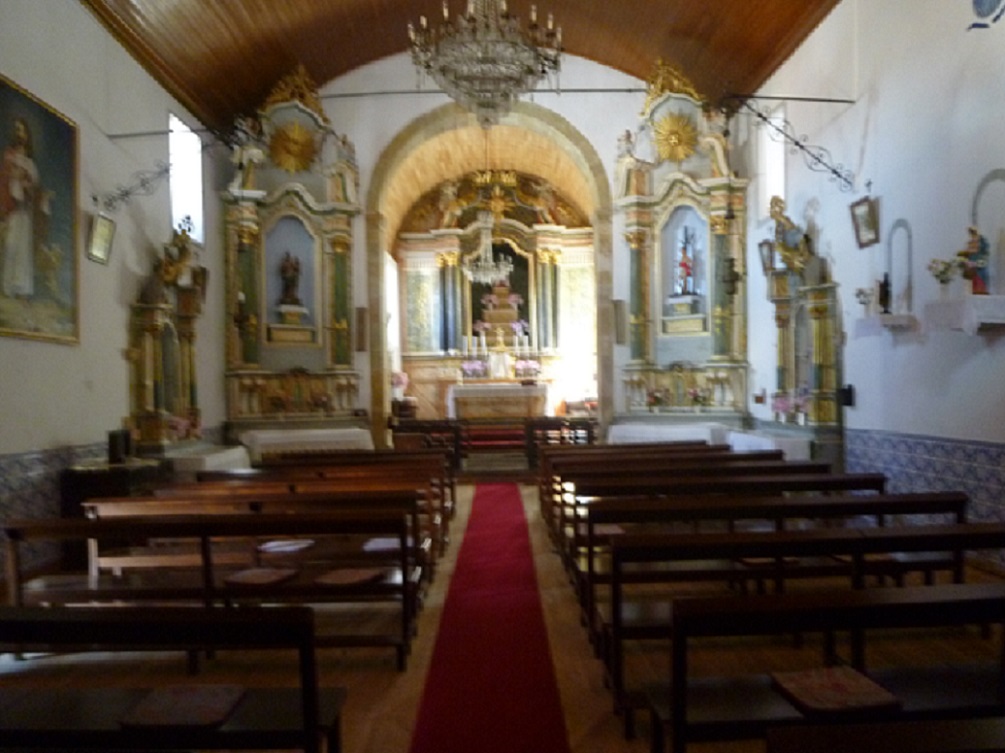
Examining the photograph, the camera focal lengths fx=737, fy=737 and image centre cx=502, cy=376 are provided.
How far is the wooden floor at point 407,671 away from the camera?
3.36m

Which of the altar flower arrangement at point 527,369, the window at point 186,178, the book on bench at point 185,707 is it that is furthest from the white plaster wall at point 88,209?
the altar flower arrangement at point 527,369

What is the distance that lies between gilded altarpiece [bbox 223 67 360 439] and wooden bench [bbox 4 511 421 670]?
25.7 ft

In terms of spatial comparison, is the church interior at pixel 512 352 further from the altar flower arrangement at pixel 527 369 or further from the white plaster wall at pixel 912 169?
the altar flower arrangement at pixel 527 369

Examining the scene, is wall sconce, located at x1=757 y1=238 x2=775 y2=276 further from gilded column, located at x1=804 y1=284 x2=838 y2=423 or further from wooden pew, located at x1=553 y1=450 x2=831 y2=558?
wooden pew, located at x1=553 y1=450 x2=831 y2=558

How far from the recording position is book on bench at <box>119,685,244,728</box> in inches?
82.0

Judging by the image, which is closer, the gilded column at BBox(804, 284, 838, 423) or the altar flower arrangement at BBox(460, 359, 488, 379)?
the gilded column at BBox(804, 284, 838, 423)

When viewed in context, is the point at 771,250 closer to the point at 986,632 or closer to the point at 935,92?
the point at 935,92

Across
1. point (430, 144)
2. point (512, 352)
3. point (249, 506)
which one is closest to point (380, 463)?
point (249, 506)

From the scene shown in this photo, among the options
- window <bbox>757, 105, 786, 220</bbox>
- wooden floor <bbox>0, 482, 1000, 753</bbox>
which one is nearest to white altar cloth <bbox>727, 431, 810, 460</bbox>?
window <bbox>757, 105, 786, 220</bbox>

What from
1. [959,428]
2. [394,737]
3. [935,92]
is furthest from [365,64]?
[394,737]

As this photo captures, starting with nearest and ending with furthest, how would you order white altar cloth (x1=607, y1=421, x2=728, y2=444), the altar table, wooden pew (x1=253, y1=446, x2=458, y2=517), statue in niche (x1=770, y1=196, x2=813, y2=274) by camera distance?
1. wooden pew (x1=253, y1=446, x2=458, y2=517)
2. statue in niche (x1=770, y1=196, x2=813, y2=274)
3. white altar cloth (x1=607, y1=421, x2=728, y2=444)
4. the altar table

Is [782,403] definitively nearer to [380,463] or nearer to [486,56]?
[380,463]

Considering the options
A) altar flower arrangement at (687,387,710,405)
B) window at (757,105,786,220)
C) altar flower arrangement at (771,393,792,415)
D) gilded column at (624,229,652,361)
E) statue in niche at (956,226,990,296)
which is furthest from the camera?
gilded column at (624,229,652,361)

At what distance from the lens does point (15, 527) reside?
3.94 metres
